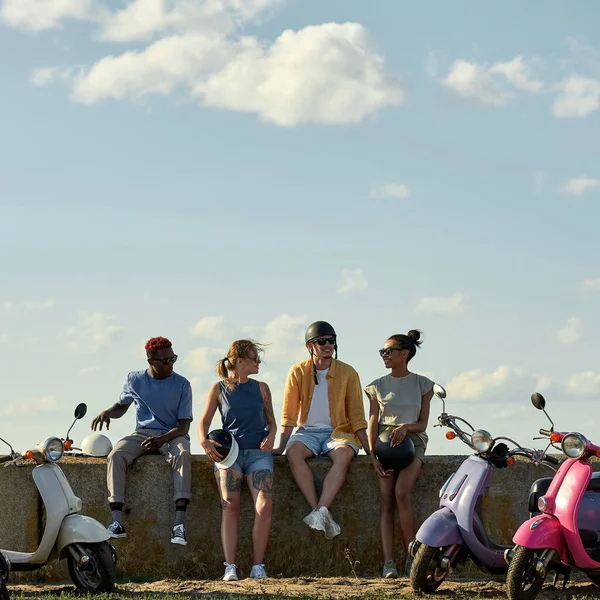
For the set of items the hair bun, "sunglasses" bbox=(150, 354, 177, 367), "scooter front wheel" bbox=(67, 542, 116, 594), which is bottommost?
"scooter front wheel" bbox=(67, 542, 116, 594)

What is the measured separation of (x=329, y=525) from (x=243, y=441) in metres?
0.93

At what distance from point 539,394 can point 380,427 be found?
1.65 metres

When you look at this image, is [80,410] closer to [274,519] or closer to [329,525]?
[274,519]

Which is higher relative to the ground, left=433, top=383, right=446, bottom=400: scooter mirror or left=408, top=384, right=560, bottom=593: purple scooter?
left=433, top=383, right=446, bottom=400: scooter mirror

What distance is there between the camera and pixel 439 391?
8055mm

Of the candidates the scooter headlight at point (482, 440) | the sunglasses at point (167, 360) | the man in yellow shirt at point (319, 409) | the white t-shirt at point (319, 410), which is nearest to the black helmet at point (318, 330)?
the man in yellow shirt at point (319, 409)

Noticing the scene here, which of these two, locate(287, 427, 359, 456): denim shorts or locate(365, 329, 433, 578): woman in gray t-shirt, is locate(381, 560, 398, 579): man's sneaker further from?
locate(287, 427, 359, 456): denim shorts

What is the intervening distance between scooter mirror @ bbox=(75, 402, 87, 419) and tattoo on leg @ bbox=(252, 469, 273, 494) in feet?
4.56

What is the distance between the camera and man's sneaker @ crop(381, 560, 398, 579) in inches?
338

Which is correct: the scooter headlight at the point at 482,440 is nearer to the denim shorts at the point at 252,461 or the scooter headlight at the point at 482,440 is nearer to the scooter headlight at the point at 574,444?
the scooter headlight at the point at 574,444

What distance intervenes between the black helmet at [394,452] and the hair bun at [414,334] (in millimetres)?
778

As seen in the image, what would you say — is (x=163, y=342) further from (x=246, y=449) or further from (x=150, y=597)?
(x=150, y=597)

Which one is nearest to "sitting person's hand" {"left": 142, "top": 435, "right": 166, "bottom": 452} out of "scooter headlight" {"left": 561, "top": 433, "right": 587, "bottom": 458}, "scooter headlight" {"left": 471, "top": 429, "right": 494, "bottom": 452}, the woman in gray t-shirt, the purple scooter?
the woman in gray t-shirt

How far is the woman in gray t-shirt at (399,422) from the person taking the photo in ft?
28.3
